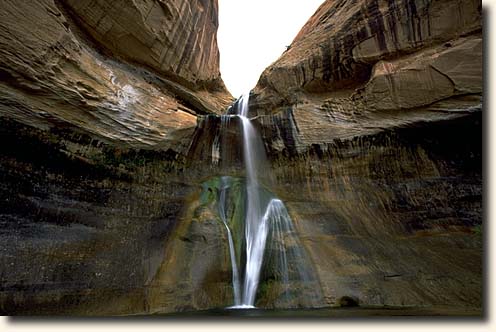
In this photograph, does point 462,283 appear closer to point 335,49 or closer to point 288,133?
point 288,133

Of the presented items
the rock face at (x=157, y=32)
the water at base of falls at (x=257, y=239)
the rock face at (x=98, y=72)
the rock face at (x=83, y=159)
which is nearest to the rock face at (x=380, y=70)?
the water at base of falls at (x=257, y=239)

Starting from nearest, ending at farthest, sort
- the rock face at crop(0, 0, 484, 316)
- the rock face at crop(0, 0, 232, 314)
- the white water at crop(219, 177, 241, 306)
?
the rock face at crop(0, 0, 232, 314) < the rock face at crop(0, 0, 484, 316) < the white water at crop(219, 177, 241, 306)

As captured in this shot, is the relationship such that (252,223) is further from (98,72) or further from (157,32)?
(157,32)

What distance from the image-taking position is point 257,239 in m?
9.72

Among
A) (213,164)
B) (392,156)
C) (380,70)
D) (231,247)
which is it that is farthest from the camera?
(213,164)

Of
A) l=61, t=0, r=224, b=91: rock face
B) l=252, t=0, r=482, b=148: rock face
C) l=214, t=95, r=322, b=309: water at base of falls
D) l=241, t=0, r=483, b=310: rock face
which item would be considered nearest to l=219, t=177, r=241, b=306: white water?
l=214, t=95, r=322, b=309: water at base of falls

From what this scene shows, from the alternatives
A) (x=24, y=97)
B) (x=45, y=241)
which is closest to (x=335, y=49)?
(x=24, y=97)

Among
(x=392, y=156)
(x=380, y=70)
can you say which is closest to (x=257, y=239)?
(x=392, y=156)

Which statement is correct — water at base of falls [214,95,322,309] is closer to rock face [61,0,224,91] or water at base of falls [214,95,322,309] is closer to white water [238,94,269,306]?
white water [238,94,269,306]

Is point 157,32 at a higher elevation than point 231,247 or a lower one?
higher

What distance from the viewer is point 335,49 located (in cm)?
1174

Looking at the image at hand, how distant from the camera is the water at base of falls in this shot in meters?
8.70

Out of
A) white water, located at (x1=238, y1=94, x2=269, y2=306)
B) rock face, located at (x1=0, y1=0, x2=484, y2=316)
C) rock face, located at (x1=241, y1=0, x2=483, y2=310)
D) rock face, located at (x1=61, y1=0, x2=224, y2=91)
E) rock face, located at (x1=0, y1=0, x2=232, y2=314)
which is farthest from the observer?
rock face, located at (x1=61, y1=0, x2=224, y2=91)

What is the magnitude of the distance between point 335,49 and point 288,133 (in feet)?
11.8
